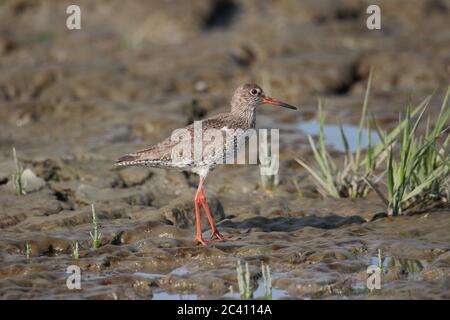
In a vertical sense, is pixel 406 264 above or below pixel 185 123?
below

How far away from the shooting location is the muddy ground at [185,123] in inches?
346

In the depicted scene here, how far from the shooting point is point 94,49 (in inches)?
850

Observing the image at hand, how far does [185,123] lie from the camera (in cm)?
1568

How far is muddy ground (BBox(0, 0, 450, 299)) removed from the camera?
28.9 ft

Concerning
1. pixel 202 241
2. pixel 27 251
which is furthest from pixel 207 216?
pixel 27 251

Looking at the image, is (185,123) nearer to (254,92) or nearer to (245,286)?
(254,92)

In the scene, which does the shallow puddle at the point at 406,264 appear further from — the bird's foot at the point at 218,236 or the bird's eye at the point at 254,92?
the bird's eye at the point at 254,92

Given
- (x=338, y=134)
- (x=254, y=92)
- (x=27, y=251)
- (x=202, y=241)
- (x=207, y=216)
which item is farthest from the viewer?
(x=338, y=134)

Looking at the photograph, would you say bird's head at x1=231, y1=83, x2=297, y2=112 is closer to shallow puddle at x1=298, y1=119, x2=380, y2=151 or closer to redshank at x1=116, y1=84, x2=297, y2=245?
redshank at x1=116, y1=84, x2=297, y2=245

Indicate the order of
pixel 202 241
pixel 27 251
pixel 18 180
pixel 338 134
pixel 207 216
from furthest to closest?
1. pixel 338 134
2. pixel 18 180
3. pixel 207 216
4. pixel 202 241
5. pixel 27 251

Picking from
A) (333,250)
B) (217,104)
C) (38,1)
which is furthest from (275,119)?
(38,1)

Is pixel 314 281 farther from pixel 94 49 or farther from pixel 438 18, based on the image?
pixel 438 18

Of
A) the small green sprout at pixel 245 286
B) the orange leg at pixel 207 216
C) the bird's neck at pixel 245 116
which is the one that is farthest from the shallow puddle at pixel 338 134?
the small green sprout at pixel 245 286

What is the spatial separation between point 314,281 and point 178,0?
15960mm
